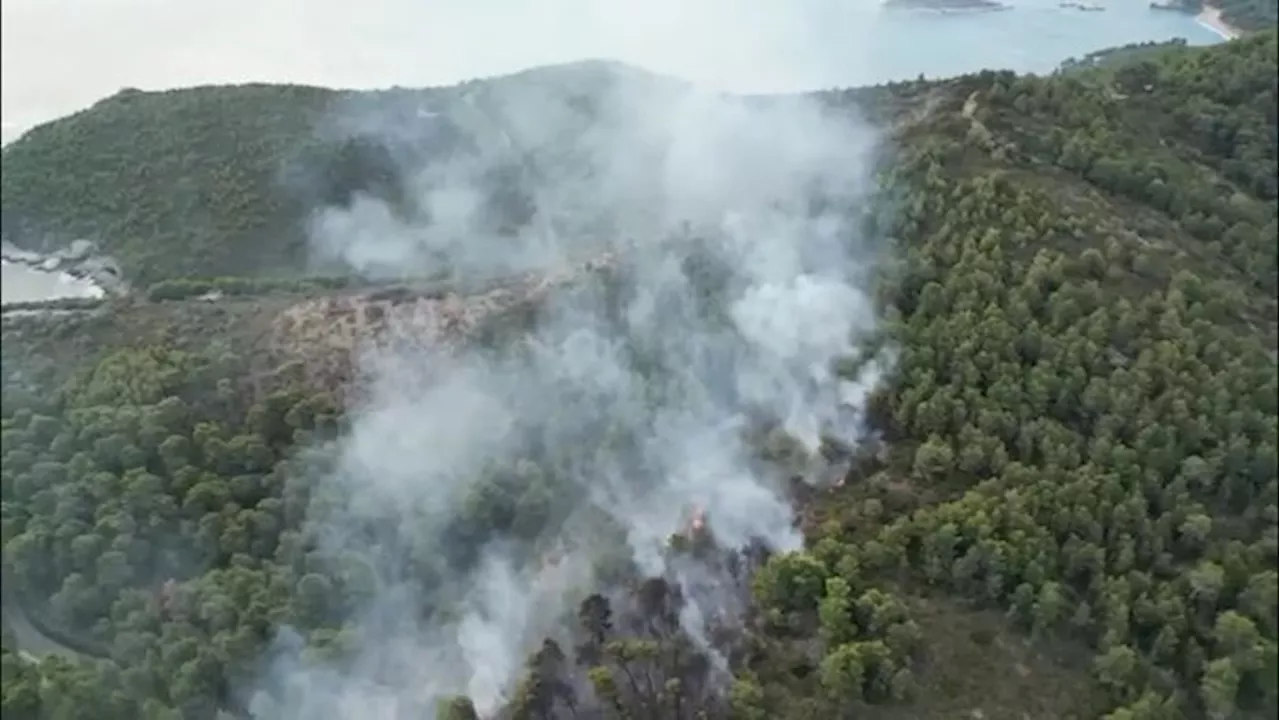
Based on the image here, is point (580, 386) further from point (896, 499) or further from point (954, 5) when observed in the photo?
point (954, 5)

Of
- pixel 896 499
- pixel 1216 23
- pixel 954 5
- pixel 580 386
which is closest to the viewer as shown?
pixel 896 499

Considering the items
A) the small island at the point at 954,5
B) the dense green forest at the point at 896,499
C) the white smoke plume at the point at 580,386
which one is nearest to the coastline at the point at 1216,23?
the small island at the point at 954,5

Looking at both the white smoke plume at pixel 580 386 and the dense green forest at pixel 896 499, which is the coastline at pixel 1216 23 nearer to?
the dense green forest at pixel 896 499

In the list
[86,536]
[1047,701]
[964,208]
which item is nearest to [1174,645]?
[1047,701]

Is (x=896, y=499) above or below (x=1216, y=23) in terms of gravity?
below

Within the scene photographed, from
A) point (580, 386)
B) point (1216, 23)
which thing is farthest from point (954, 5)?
point (580, 386)

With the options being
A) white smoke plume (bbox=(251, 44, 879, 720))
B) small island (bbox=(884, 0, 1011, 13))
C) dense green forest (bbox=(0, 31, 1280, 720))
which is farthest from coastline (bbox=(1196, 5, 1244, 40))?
white smoke plume (bbox=(251, 44, 879, 720))

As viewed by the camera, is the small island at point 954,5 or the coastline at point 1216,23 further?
the coastline at point 1216,23
